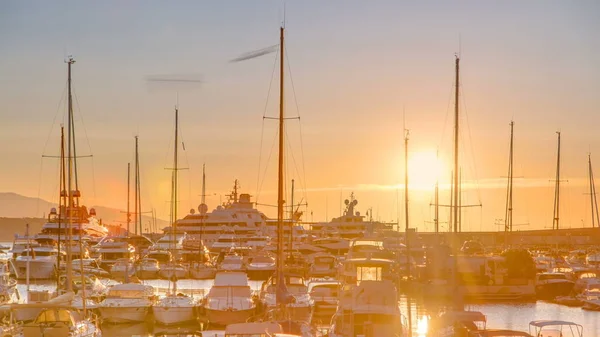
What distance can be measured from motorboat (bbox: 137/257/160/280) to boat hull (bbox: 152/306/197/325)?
128 ft

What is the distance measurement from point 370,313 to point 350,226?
10328 centimetres

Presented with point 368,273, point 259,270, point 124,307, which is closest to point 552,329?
point 368,273

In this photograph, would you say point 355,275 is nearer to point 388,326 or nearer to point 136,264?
point 388,326

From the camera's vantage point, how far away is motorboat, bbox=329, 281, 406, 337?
37344 millimetres

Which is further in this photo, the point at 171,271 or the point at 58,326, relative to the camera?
the point at 171,271

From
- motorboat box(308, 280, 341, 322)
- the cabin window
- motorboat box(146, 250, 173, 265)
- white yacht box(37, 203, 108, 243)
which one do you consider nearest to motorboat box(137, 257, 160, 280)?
motorboat box(146, 250, 173, 265)

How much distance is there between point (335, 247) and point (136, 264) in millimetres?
38380

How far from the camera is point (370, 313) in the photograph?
3775 centimetres

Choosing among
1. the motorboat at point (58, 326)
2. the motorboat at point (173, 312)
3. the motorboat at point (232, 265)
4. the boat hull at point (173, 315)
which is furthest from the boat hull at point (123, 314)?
the motorboat at point (232, 265)

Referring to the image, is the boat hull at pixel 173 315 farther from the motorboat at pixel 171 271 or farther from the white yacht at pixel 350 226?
the white yacht at pixel 350 226

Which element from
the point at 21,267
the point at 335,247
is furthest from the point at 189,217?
the point at 21,267

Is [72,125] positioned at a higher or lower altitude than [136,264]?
higher

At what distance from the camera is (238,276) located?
5578 centimetres

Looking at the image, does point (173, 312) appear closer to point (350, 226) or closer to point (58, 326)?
point (58, 326)
